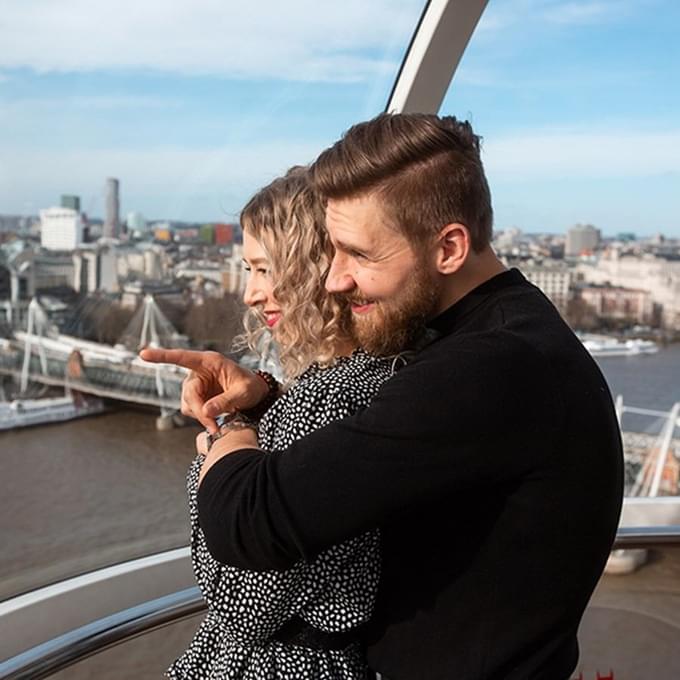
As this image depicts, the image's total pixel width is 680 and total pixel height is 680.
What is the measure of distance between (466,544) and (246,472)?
273mm

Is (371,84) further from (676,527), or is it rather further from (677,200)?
(677,200)

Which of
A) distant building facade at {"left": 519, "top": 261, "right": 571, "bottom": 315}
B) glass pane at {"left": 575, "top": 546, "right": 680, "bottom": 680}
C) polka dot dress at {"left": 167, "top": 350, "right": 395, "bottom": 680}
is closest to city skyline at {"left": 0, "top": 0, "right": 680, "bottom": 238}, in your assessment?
distant building facade at {"left": 519, "top": 261, "right": 571, "bottom": 315}

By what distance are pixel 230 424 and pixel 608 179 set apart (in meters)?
11.0

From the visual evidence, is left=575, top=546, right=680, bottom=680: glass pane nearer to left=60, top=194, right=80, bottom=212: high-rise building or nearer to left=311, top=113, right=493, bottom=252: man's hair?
left=311, top=113, right=493, bottom=252: man's hair

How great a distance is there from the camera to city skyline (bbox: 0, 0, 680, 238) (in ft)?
10.8

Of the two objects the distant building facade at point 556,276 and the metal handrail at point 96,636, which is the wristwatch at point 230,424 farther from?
the distant building facade at point 556,276

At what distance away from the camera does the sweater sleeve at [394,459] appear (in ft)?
3.20

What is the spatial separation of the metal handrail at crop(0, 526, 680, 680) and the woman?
486mm

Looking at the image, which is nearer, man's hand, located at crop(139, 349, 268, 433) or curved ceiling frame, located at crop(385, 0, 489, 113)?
man's hand, located at crop(139, 349, 268, 433)

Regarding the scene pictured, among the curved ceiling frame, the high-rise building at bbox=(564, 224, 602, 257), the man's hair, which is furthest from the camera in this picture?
the high-rise building at bbox=(564, 224, 602, 257)

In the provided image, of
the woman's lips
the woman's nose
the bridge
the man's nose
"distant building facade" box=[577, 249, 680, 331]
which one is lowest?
the bridge

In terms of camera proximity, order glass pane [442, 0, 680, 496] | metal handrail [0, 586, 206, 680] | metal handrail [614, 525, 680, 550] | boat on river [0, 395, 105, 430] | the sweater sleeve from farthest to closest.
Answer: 1. glass pane [442, 0, 680, 496]
2. boat on river [0, 395, 105, 430]
3. metal handrail [614, 525, 680, 550]
4. metal handrail [0, 586, 206, 680]
5. the sweater sleeve

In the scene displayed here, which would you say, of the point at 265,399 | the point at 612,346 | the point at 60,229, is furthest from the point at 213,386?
the point at 612,346

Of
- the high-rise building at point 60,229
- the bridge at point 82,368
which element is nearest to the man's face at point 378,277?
the bridge at point 82,368
